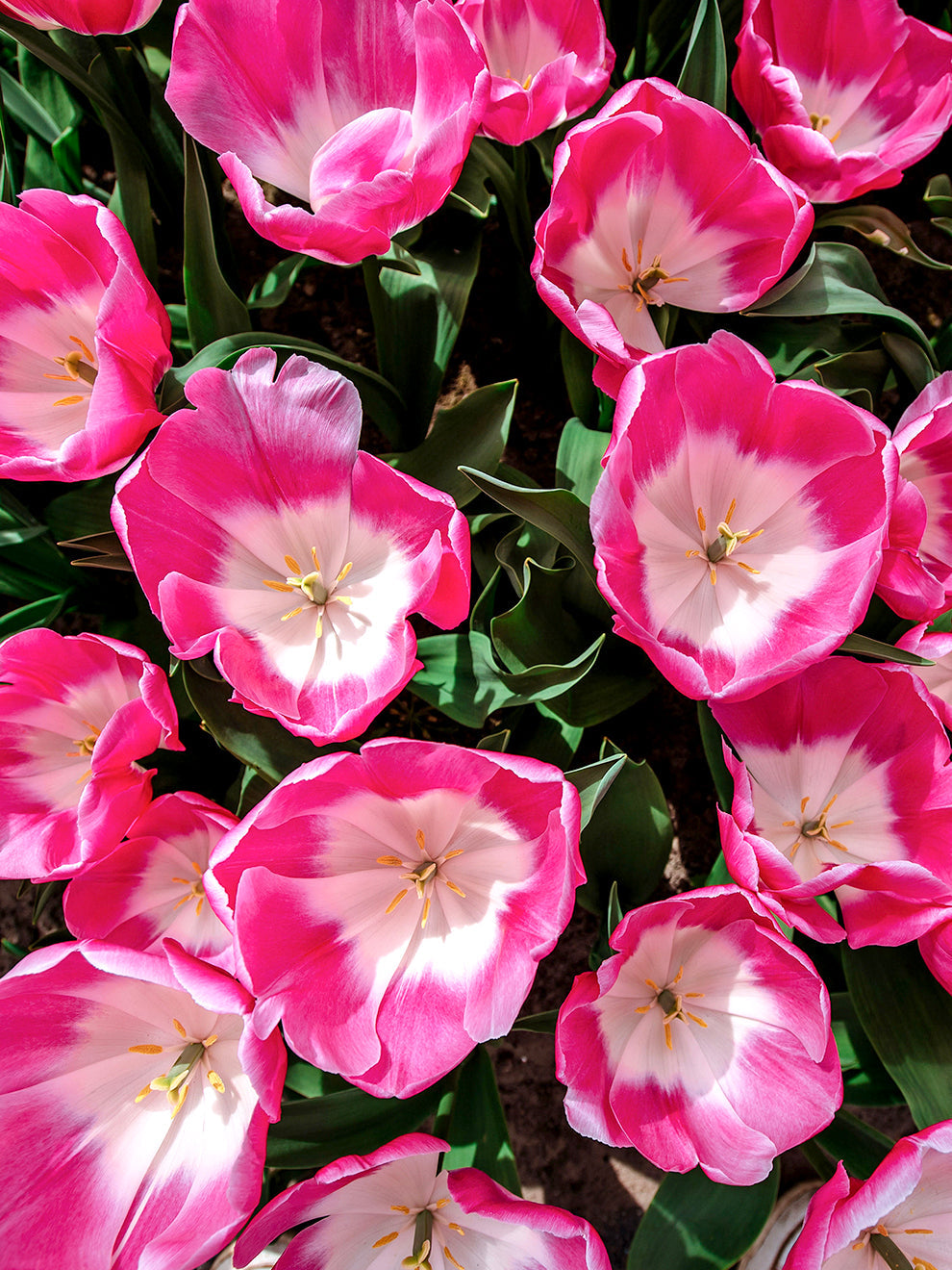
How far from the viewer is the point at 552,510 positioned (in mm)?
688

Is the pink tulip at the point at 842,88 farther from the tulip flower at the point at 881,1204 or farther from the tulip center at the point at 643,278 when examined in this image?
the tulip flower at the point at 881,1204

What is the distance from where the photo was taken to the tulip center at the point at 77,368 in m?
0.77

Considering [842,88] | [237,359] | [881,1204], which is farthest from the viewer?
[842,88]

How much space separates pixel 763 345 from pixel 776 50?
0.27m

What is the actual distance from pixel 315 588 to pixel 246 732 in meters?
0.13

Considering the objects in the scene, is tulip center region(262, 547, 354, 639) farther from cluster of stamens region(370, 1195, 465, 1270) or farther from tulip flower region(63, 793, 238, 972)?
cluster of stamens region(370, 1195, 465, 1270)

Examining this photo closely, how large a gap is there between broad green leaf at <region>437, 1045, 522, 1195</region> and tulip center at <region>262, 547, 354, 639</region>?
45 cm

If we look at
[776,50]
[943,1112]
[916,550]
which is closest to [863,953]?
[943,1112]

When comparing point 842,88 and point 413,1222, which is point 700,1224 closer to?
point 413,1222

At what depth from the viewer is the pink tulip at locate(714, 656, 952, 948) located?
66cm

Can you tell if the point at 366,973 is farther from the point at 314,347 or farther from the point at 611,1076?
the point at 314,347

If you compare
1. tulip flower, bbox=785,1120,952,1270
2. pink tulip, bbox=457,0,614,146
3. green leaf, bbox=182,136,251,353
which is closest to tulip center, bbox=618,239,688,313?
pink tulip, bbox=457,0,614,146

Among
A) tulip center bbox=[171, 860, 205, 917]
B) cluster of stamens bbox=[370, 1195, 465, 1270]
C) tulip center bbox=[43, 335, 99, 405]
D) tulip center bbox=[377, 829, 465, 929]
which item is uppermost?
tulip center bbox=[43, 335, 99, 405]

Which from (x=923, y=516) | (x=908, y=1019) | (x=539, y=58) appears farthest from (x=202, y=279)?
(x=908, y=1019)
